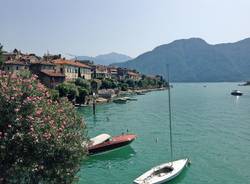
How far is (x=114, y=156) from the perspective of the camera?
45.3 m

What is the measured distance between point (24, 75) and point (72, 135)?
411 centimetres

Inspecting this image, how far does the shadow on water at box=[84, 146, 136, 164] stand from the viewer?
43.6 metres

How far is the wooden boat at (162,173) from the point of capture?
108 ft

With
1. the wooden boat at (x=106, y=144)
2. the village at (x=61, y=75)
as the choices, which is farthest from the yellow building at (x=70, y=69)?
the wooden boat at (x=106, y=144)

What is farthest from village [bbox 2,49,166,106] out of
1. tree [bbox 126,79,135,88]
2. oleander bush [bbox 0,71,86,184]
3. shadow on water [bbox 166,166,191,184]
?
oleander bush [bbox 0,71,86,184]

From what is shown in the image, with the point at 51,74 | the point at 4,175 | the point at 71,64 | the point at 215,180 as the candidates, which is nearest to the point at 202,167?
the point at 215,180

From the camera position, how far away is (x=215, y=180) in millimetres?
35250

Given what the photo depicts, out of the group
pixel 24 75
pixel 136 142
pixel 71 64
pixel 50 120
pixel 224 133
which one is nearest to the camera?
pixel 50 120

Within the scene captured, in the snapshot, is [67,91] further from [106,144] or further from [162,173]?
[162,173]

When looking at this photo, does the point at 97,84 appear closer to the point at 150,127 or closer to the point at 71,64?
the point at 71,64

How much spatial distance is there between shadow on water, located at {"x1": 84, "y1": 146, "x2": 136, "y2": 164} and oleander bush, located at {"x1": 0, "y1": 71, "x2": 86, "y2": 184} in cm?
2588

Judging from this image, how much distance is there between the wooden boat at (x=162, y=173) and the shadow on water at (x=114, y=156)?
8550mm

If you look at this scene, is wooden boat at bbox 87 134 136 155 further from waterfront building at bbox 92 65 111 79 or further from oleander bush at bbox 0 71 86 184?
waterfront building at bbox 92 65 111 79

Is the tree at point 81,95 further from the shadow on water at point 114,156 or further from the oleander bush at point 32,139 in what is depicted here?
the oleander bush at point 32,139
